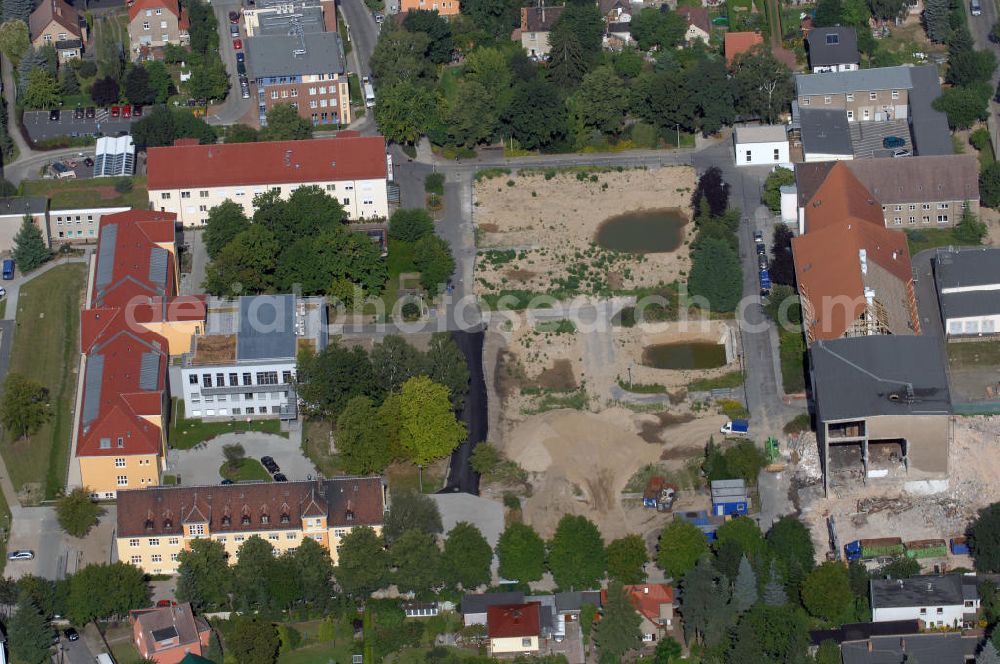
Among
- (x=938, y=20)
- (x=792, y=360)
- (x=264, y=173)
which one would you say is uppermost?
(x=938, y=20)

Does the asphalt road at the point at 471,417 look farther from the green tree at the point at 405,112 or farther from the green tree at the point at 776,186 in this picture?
the green tree at the point at 405,112

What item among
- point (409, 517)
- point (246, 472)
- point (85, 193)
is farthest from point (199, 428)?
point (85, 193)

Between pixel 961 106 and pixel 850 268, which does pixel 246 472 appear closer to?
pixel 850 268

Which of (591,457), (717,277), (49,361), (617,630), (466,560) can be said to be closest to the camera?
(617,630)

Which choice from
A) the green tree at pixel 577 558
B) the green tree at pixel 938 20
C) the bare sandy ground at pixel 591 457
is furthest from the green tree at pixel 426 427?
the green tree at pixel 938 20

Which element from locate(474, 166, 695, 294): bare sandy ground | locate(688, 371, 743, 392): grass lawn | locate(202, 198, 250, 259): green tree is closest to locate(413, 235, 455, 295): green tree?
locate(474, 166, 695, 294): bare sandy ground

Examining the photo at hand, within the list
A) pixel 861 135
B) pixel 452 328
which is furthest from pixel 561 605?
pixel 861 135

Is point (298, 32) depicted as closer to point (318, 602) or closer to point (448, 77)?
point (448, 77)
